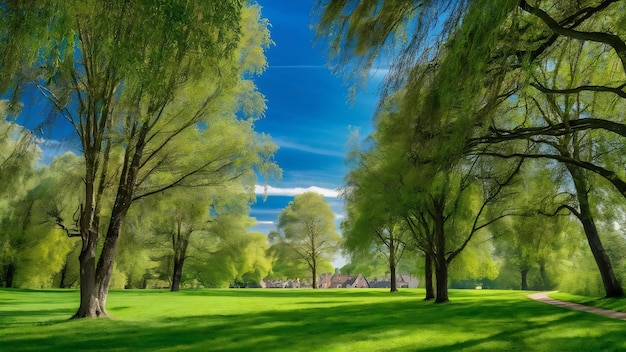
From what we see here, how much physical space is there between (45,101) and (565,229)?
20.1 meters

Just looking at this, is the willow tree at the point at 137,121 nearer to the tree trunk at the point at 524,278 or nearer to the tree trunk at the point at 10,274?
the tree trunk at the point at 10,274

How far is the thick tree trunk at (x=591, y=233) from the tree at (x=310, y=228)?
104 ft

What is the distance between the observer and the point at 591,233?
17031 mm

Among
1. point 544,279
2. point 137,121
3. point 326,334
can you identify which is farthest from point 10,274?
point 544,279

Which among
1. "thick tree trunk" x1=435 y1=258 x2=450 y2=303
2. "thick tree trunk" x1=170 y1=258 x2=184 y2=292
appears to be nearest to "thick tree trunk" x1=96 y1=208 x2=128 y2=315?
"thick tree trunk" x1=435 y1=258 x2=450 y2=303

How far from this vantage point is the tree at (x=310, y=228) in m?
48.2

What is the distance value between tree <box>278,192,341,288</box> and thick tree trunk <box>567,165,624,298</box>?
1246 inches

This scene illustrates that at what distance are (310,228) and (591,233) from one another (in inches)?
1323

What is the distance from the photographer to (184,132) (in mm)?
13828

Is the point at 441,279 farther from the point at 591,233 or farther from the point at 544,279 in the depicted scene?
the point at 544,279

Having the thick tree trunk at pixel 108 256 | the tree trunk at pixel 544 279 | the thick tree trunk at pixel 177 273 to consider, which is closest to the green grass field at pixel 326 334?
the thick tree trunk at pixel 108 256

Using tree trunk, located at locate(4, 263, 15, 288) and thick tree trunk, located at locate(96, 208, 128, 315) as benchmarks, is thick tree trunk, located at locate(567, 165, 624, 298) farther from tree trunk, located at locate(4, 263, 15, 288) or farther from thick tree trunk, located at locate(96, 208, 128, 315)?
tree trunk, located at locate(4, 263, 15, 288)

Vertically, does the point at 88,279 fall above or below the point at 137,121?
below

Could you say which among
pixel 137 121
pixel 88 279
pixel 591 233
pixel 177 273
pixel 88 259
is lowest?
pixel 177 273
